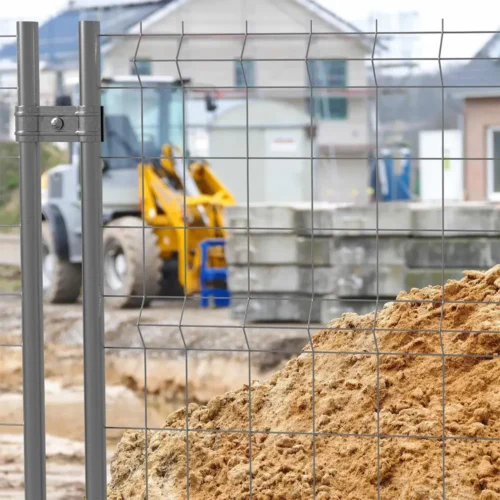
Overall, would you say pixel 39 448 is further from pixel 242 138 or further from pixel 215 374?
pixel 242 138

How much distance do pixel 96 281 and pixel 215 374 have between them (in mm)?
7780

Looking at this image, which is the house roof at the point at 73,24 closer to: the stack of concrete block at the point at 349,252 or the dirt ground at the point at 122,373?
the dirt ground at the point at 122,373

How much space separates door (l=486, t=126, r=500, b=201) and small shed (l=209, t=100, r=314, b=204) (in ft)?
10.7

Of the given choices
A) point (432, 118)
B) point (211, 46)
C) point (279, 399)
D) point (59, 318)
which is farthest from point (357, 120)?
point (279, 399)

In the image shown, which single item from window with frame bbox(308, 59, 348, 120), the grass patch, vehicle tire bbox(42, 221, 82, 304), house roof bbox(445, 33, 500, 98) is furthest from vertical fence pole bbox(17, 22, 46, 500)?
window with frame bbox(308, 59, 348, 120)

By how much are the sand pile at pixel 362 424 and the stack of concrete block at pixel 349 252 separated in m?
6.34

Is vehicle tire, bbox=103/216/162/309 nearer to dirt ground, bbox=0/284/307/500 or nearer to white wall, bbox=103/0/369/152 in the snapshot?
dirt ground, bbox=0/284/307/500

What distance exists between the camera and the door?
16719 millimetres

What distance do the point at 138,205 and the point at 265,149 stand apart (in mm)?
3996

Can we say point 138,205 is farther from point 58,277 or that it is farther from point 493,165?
point 493,165

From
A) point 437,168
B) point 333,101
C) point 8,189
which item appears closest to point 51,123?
point 437,168

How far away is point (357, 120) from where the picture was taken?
18.8 metres

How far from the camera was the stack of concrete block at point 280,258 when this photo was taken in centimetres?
984

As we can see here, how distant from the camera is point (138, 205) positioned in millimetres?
12320
